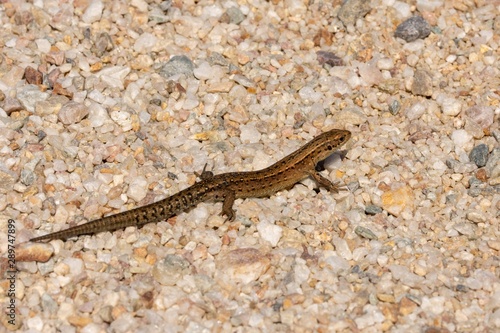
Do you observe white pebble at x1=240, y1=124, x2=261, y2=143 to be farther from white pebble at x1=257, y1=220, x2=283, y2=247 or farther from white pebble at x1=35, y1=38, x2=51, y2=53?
white pebble at x1=35, y1=38, x2=51, y2=53

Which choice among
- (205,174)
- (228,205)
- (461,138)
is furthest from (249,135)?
(461,138)

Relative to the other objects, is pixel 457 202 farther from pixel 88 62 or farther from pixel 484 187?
pixel 88 62

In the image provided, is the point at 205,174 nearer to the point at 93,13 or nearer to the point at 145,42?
the point at 145,42

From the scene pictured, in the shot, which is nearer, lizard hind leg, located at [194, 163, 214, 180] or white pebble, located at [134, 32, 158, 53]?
lizard hind leg, located at [194, 163, 214, 180]

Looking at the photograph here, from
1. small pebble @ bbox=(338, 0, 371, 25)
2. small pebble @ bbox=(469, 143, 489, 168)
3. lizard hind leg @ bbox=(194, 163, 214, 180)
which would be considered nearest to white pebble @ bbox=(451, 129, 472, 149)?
small pebble @ bbox=(469, 143, 489, 168)

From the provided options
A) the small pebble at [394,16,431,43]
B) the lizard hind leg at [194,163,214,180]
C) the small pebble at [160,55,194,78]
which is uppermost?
the small pebble at [394,16,431,43]

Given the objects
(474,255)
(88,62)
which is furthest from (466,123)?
(88,62)

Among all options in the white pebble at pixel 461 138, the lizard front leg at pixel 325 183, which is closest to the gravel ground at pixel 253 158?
the white pebble at pixel 461 138

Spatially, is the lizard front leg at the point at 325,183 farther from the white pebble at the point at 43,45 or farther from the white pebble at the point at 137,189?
the white pebble at the point at 43,45
